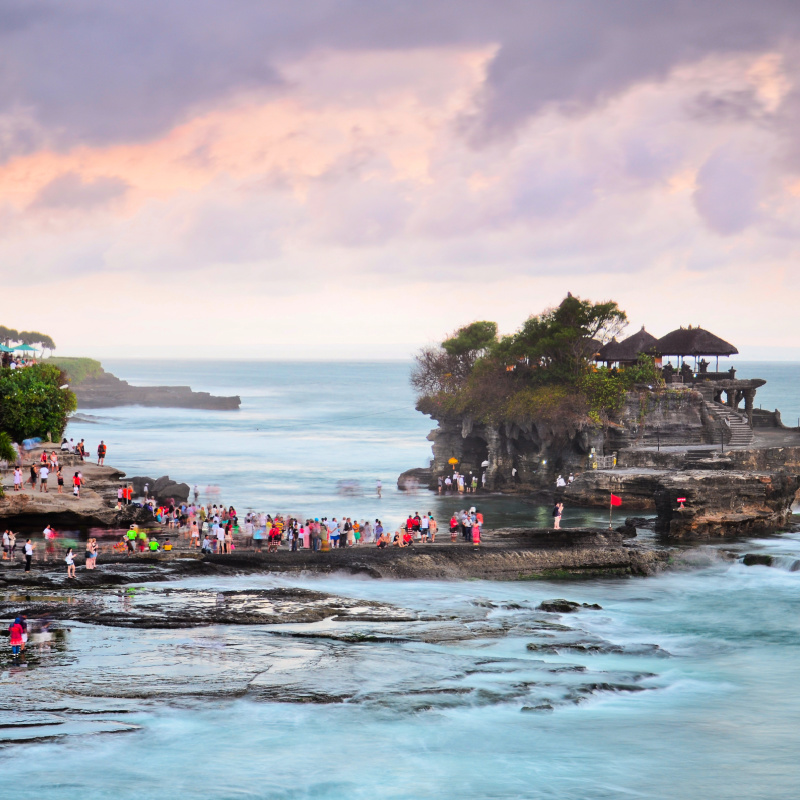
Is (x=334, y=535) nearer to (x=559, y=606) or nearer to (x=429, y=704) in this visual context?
(x=559, y=606)

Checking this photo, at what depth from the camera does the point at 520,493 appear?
61.5 metres

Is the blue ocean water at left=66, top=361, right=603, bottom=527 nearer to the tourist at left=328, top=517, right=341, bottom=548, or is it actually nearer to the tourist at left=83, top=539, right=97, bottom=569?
the tourist at left=328, top=517, right=341, bottom=548

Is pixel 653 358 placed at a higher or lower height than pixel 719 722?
higher

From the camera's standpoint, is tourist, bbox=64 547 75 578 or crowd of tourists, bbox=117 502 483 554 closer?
tourist, bbox=64 547 75 578

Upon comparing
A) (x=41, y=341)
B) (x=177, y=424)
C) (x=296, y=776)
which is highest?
(x=41, y=341)

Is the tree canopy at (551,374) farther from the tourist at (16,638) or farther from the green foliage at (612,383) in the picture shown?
the tourist at (16,638)

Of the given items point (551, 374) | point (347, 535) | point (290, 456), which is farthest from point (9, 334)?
point (347, 535)

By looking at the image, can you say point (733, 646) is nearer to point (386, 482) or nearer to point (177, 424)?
point (386, 482)

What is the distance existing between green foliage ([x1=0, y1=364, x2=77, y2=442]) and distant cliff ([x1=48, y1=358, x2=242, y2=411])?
340ft

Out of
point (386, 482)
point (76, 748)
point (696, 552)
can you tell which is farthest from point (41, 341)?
point (76, 748)

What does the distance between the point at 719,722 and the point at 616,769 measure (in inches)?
159

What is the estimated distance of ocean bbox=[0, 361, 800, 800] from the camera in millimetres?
18500

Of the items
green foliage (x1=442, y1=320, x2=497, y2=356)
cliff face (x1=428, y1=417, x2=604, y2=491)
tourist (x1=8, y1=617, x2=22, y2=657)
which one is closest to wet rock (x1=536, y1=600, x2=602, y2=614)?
tourist (x1=8, y1=617, x2=22, y2=657)

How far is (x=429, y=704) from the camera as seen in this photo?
2141 cm
